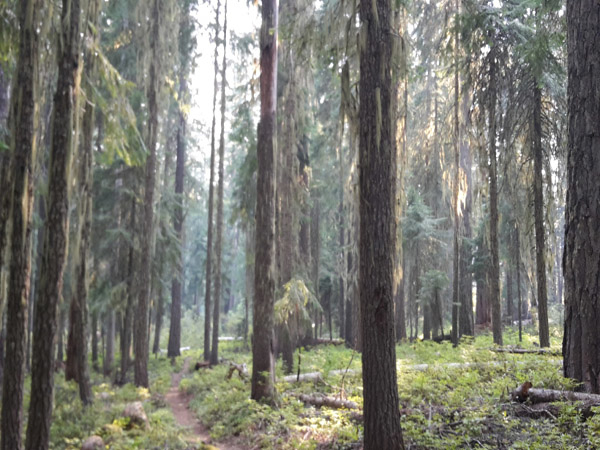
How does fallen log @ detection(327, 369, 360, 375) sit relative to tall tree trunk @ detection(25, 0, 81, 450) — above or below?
below

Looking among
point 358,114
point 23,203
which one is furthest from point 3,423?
point 358,114

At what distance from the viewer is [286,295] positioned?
12.1 meters

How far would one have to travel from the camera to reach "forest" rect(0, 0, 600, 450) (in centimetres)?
542

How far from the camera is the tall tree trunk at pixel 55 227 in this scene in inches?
208

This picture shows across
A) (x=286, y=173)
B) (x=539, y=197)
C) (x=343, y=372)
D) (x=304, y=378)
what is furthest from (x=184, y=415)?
(x=539, y=197)

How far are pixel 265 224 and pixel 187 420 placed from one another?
16.4 ft

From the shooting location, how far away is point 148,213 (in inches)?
522

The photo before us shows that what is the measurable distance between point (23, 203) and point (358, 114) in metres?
4.33

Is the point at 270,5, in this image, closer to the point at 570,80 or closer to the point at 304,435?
the point at 570,80

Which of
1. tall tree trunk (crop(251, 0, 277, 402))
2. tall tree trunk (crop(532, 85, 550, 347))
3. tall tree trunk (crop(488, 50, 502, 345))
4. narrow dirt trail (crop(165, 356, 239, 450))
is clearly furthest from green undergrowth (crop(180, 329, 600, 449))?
tall tree trunk (crop(532, 85, 550, 347))

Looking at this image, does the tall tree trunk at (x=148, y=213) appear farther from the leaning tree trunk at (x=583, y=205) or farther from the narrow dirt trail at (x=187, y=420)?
the leaning tree trunk at (x=583, y=205)

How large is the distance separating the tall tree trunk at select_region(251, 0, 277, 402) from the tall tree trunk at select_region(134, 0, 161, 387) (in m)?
4.39

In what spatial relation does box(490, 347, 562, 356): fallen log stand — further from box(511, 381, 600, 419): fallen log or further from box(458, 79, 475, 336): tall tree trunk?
box(458, 79, 475, 336): tall tree trunk

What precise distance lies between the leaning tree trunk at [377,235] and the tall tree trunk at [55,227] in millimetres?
3531
